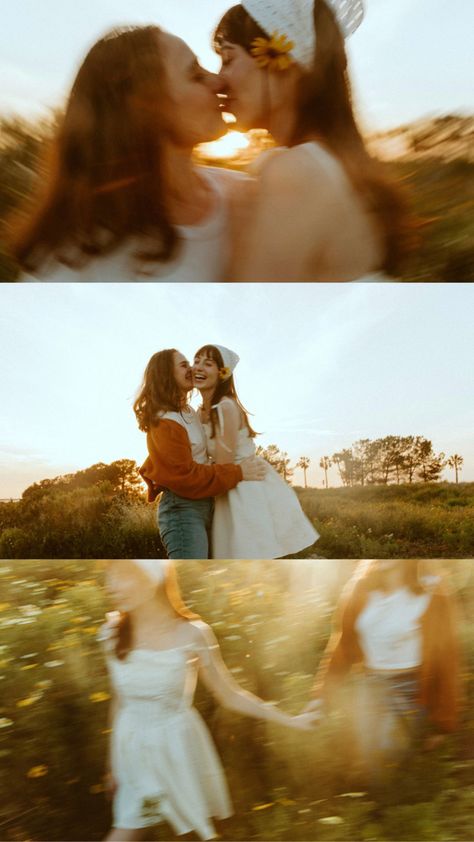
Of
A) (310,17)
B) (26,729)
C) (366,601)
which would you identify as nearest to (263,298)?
(310,17)

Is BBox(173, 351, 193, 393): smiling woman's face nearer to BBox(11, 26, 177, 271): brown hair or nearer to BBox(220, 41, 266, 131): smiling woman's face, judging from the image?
BBox(11, 26, 177, 271): brown hair

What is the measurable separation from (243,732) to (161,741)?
0.22 meters

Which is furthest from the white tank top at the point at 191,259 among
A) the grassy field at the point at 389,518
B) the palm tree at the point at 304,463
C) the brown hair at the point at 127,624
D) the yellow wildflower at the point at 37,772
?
the yellow wildflower at the point at 37,772

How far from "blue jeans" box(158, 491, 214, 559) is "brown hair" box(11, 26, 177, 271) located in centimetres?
60

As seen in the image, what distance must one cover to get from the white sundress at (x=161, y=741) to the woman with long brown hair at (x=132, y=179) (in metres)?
0.95

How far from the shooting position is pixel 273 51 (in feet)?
6.61

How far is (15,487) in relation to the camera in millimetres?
2229

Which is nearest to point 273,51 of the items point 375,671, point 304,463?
point 304,463

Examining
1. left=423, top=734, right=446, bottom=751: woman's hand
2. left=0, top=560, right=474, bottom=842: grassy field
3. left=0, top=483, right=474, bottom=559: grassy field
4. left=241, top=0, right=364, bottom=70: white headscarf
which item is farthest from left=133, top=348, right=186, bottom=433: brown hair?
left=423, top=734, right=446, bottom=751: woman's hand

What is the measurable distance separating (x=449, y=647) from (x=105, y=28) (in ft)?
5.83

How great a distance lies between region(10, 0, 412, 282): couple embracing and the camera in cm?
204

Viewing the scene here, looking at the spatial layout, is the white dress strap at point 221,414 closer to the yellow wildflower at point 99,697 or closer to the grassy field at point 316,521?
the grassy field at point 316,521

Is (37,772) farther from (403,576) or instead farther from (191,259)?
(191,259)

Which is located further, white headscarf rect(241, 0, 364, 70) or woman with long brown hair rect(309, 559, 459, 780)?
woman with long brown hair rect(309, 559, 459, 780)
